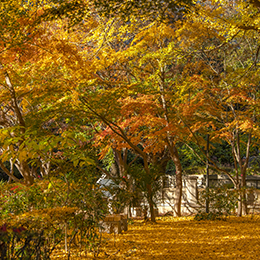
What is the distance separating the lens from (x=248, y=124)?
712 cm

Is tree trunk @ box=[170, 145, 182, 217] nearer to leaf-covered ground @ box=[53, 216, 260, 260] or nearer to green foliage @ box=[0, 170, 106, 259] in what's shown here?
leaf-covered ground @ box=[53, 216, 260, 260]

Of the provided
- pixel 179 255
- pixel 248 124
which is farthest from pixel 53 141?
pixel 248 124

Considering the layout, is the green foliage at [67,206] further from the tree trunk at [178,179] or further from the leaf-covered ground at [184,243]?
the tree trunk at [178,179]

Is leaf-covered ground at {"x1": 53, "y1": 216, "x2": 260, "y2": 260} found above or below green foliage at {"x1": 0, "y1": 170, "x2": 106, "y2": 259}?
below

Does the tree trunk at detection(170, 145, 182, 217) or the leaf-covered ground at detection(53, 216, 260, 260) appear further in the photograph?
the tree trunk at detection(170, 145, 182, 217)

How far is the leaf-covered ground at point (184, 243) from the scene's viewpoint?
14.2ft

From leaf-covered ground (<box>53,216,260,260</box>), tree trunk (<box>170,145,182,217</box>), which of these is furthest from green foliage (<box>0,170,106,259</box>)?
tree trunk (<box>170,145,182,217</box>)

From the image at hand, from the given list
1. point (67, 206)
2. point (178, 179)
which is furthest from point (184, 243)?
point (178, 179)

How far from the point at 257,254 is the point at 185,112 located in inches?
163

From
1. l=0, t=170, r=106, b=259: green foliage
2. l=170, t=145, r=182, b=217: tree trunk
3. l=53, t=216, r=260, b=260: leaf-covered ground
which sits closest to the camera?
l=0, t=170, r=106, b=259: green foliage

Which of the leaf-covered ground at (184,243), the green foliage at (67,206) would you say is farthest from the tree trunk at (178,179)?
the green foliage at (67,206)

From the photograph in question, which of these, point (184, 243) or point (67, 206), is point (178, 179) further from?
point (67, 206)

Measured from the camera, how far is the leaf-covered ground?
4316mm

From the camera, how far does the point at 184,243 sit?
16.7 feet
